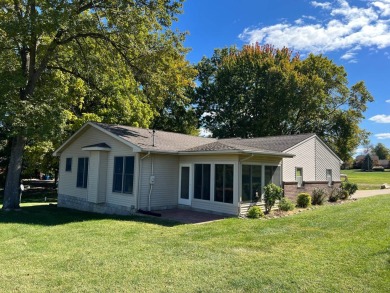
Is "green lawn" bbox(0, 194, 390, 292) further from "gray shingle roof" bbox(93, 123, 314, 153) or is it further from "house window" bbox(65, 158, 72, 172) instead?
"house window" bbox(65, 158, 72, 172)

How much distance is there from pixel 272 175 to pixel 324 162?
7654 millimetres

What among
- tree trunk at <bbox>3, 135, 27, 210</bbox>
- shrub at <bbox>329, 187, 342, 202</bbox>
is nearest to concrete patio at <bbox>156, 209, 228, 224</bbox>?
tree trunk at <bbox>3, 135, 27, 210</bbox>

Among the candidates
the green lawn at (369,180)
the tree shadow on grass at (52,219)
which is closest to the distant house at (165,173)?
the tree shadow on grass at (52,219)

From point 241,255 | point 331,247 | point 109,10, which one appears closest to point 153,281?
point 241,255

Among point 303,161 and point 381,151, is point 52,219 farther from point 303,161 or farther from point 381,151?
point 381,151

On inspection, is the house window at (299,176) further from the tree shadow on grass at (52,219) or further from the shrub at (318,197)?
the tree shadow on grass at (52,219)

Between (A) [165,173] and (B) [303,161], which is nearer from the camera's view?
(A) [165,173]

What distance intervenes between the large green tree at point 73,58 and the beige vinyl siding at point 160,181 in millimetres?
4614

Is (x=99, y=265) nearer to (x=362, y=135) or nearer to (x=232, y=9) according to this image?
(x=232, y=9)

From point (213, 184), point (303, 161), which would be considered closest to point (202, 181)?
point (213, 184)

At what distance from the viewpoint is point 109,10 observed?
15438 mm

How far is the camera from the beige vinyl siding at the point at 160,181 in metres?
13.6

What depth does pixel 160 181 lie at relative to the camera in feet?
46.4

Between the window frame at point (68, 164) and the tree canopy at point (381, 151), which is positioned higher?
the tree canopy at point (381, 151)
